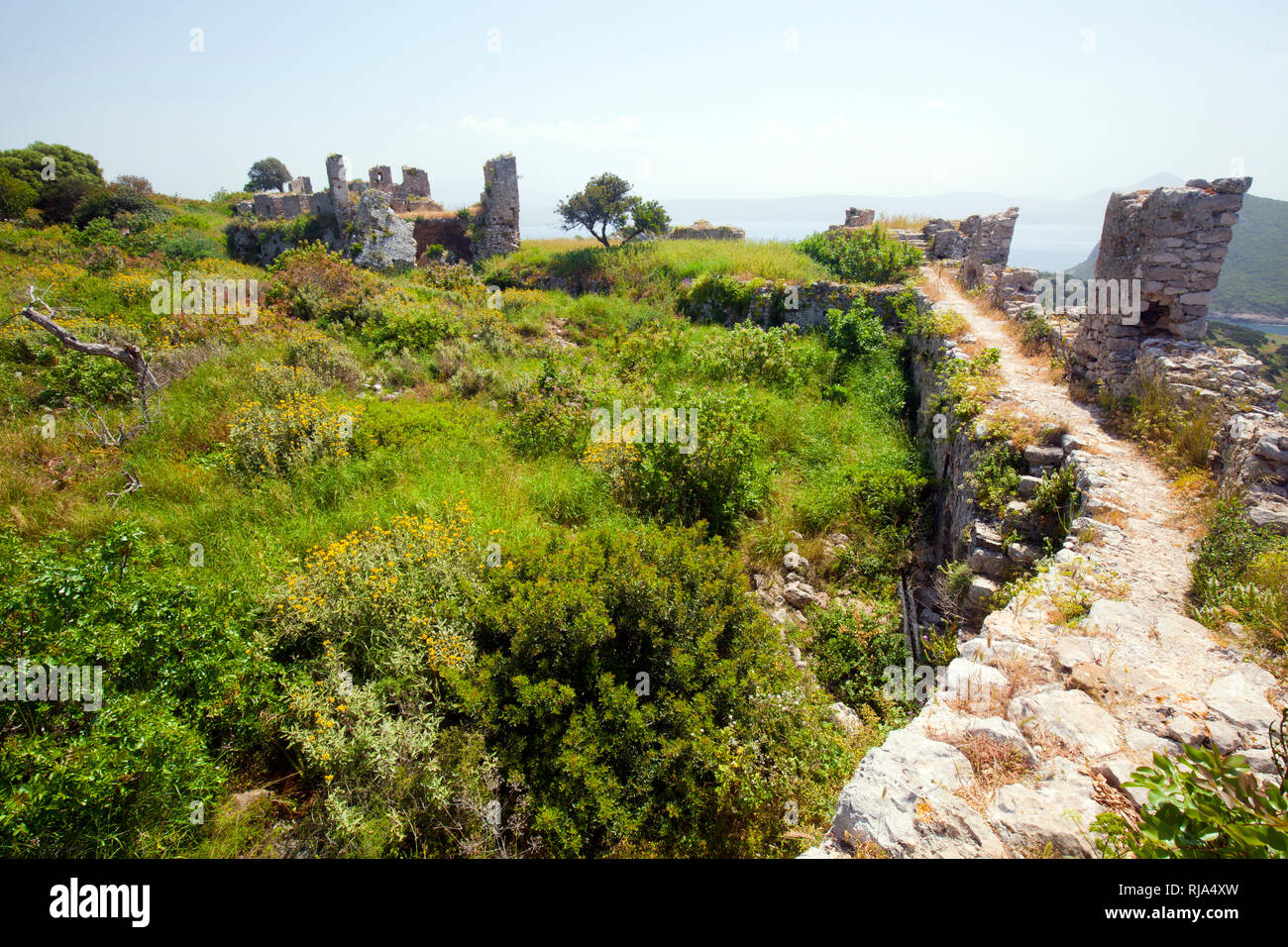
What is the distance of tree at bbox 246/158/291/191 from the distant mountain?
54.5 m

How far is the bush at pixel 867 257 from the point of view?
49.6 ft

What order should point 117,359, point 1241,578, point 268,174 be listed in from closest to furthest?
1. point 1241,578
2. point 117,359
3. point 268,174

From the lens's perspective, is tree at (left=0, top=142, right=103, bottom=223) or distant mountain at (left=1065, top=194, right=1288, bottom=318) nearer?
tree at (left=0, top=142, right=103, bottom=223)

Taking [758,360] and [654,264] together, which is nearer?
[758,360]

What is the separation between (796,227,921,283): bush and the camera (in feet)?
49.6

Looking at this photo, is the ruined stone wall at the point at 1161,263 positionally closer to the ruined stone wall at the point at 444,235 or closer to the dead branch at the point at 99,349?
the dead branch at the point at 99,349

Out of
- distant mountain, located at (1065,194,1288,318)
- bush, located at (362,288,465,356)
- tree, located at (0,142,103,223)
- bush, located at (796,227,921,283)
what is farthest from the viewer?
distant mountain, located at (1065,194,1288,318)

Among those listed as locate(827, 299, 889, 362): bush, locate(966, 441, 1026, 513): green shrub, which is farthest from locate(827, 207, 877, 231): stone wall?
locate(966, 441, 1026, 513): green shrub

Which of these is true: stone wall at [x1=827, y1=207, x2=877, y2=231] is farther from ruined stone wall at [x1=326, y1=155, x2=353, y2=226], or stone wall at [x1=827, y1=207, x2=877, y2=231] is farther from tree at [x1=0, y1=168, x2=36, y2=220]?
tree at [x1=0, y1=168, x2=36, y2=220]

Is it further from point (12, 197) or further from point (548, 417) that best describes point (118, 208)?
point (548, 417)

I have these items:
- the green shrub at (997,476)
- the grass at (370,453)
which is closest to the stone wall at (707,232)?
the grass at (370,453)

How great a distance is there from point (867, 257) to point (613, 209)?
11.2 meters

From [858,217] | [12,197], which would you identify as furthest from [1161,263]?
[12,197]

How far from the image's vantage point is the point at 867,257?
15.3 meters
